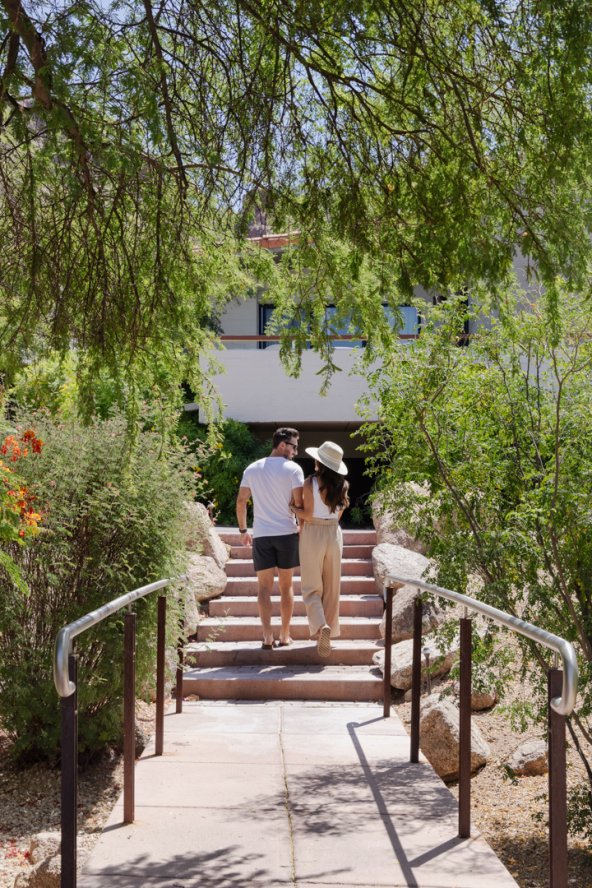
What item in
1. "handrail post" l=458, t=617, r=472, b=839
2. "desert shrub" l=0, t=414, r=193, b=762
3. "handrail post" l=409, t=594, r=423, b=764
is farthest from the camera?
"desert shrub" l=0, t=414, r=193, b=762

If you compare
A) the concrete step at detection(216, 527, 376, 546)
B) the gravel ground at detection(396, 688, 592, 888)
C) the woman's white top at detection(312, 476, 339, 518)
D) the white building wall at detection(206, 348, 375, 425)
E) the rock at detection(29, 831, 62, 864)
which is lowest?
the gravel ground at detection(396, 688, 592, 888)

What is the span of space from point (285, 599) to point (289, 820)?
4.67m

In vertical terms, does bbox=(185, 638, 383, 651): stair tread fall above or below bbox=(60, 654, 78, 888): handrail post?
below

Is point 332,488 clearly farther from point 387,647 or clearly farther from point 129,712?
point 129,712

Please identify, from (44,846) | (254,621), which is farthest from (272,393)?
(44,846)

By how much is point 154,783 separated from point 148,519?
229 cm

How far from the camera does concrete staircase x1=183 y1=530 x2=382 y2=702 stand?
866 cm

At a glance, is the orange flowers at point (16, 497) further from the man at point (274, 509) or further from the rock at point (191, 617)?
the rock at point (191, 617)

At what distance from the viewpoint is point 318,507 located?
870 centimetres

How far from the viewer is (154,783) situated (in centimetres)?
512

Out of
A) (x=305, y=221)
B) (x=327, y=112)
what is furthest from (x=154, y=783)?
(x=327, y=112)

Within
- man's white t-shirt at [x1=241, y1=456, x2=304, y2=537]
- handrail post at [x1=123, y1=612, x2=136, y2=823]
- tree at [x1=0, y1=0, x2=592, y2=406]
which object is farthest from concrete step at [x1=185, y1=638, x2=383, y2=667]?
handrail post at [x1=123, y1=612, x2=136, y2=823]

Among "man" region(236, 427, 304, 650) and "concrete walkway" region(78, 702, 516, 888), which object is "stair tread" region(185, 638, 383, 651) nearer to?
"man" region(236, 427, 304, 650)

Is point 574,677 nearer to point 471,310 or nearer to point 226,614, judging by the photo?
point 471,310
